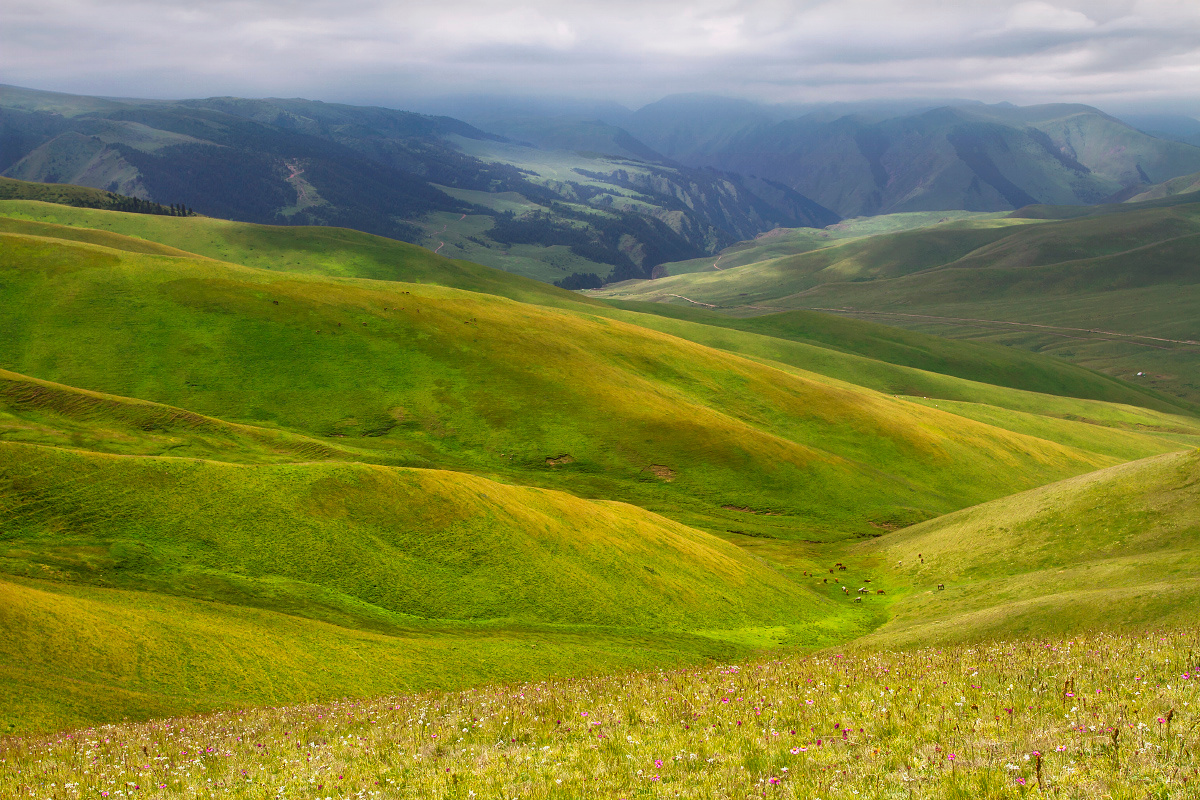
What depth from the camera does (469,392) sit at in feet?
381

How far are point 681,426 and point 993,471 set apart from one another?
61910 mm

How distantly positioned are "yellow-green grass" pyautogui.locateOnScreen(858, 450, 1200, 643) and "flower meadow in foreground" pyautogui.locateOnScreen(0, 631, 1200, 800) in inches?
817

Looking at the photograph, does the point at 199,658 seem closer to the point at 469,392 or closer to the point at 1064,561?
the point at 1064,561

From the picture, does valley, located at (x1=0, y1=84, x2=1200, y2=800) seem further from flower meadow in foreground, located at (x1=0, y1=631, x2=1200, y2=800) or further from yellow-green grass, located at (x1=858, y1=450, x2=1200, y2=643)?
yellow-green grass, located at (x1=858, y1=450, x2=1200, y2=643)

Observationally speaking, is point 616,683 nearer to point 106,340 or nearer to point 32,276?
point 106,340

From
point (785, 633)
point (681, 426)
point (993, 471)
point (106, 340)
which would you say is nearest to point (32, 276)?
point (106, 340)

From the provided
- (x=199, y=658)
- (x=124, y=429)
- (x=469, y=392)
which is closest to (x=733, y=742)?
(x=199, y=658)

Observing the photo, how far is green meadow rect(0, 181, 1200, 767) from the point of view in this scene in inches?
1205

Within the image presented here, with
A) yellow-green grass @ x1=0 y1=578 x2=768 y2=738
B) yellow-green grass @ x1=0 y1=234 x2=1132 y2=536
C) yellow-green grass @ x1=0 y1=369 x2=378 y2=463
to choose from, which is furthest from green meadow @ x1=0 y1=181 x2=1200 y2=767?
yellow-green grass @ x1=0 y1=234 x2=1132 y2=536

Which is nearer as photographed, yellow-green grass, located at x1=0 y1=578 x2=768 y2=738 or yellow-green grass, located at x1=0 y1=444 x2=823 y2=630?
yellow-green grass, located at x1=0 y1=578 x2=768 y2=738

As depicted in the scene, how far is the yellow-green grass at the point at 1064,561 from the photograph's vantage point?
43.6 meters

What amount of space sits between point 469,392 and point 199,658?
276 ft

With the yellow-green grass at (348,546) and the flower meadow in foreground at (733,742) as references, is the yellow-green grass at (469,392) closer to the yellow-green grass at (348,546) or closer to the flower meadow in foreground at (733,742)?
the yellow-green grass at (348,546)

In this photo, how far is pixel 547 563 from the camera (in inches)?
2228
